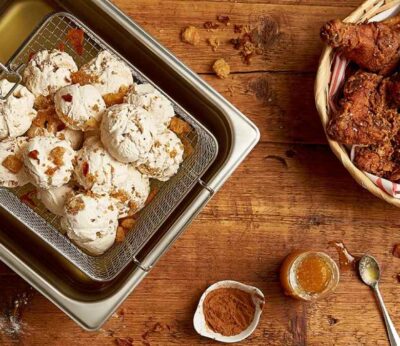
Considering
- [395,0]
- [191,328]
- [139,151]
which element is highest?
[395,0]

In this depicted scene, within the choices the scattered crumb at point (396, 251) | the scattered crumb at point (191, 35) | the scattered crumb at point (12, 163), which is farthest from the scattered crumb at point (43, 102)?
the scattered crumb at point (396, 251)

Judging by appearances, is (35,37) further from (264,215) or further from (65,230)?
(264,215)

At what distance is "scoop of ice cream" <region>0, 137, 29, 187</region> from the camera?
117 cm

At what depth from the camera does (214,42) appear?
1406 mm

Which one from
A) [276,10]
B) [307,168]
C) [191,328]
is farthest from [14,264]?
[276,10]

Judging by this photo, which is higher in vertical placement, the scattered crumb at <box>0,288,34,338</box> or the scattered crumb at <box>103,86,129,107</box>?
the scattered crumb at <box>103,86,129,107</box>

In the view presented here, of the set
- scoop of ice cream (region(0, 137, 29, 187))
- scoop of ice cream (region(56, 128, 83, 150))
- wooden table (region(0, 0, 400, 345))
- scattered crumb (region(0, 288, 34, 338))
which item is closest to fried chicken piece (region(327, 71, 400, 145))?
wooden table (region(0, 0, 400, 345))

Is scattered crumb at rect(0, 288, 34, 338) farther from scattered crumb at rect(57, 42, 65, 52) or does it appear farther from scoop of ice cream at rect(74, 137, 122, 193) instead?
scattered crumb at rect(57, 42, 65, 52)

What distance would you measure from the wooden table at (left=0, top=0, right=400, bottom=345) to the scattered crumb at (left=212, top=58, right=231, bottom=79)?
0.02m

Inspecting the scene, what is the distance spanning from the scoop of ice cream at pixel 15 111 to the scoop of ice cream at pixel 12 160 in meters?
0.02

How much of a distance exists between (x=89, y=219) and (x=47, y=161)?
132 millimetres

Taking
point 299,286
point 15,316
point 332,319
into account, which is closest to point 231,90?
point 299,286

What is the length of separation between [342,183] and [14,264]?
0.74 metres

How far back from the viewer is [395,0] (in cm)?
130
